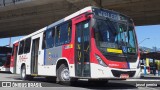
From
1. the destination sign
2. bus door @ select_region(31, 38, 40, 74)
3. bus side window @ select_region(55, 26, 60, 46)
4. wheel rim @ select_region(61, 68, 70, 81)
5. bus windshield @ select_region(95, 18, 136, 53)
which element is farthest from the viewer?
bus door @ select_region(31, 38, 40, 74)

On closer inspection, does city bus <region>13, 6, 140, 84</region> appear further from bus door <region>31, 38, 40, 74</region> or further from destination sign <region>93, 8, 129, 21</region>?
bus door <region>31, 38, 40, 74</region>

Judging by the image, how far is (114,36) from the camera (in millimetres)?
12812

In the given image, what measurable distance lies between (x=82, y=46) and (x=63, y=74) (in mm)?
2032

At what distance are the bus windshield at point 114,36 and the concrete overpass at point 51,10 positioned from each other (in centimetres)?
1333

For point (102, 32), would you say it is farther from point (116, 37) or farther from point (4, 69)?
point (4, 69)

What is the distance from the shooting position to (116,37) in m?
12.9

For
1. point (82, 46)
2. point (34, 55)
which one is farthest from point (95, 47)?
point (34, 55)

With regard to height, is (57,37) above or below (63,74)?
above

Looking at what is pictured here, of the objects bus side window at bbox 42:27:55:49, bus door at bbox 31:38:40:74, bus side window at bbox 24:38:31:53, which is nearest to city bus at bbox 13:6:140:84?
bus side window at bbox 42:27:55:49

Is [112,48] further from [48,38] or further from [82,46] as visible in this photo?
[48,38]

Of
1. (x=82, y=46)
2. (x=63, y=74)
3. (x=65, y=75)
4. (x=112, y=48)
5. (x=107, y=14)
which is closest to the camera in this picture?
(x=112, y=48)

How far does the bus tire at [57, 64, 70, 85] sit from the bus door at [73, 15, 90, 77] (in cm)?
108

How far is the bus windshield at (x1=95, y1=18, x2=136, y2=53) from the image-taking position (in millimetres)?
12461

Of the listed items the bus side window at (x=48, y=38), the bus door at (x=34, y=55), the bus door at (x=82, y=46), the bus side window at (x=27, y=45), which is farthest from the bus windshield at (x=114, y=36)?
the bus side window at (x=27, y=45)
